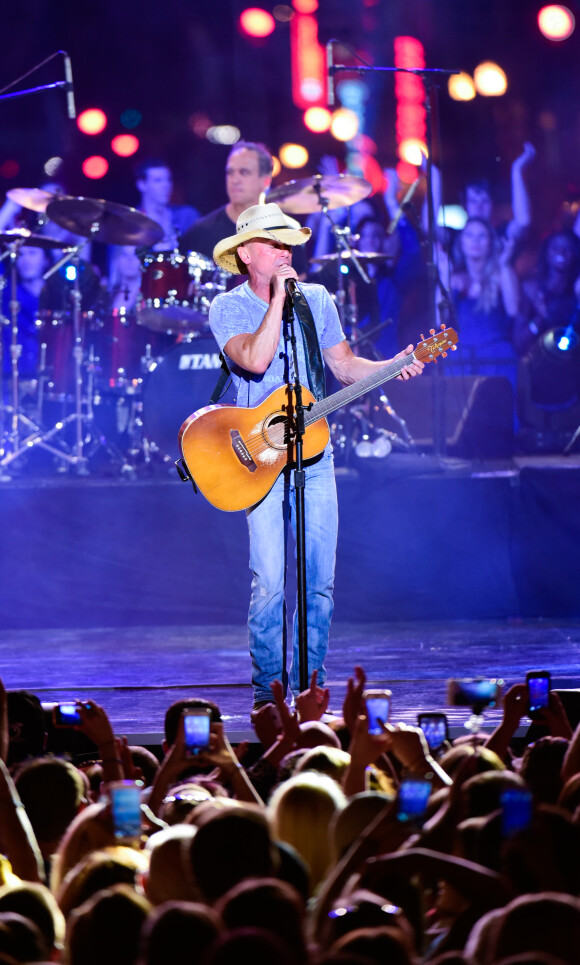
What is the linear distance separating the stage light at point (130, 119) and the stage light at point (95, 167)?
1.23 ft

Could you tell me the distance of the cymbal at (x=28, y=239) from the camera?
28.0 ft

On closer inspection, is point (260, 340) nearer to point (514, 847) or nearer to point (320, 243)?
point (514, 847)

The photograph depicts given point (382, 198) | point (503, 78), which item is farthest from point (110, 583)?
point (503, 78)

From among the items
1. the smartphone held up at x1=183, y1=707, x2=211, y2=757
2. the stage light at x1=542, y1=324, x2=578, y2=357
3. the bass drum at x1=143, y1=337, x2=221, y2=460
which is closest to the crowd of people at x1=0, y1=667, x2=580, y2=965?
the smartphone held up at x1=183, y1=707, x2=211, y2=757

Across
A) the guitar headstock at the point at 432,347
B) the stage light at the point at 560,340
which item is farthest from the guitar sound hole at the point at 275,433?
the stage light at the point at 560,340

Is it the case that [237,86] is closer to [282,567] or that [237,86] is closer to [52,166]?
[52,166]

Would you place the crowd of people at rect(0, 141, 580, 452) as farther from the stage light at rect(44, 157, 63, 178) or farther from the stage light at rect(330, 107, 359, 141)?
the stage light at rect(330, 107, 359, 141)

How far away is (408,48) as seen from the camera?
403 inches

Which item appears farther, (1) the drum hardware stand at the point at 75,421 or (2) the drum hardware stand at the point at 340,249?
(1) the drum hardware stand at the point at 75,421

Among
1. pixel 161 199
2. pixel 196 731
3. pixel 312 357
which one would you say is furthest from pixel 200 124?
pixel 196 731

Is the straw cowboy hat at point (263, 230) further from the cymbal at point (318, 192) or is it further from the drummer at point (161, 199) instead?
the drummer at point (161, 199)

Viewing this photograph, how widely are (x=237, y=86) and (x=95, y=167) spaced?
1.49 meters

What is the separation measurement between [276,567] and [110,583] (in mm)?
3141

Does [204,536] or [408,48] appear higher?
[408,48]
